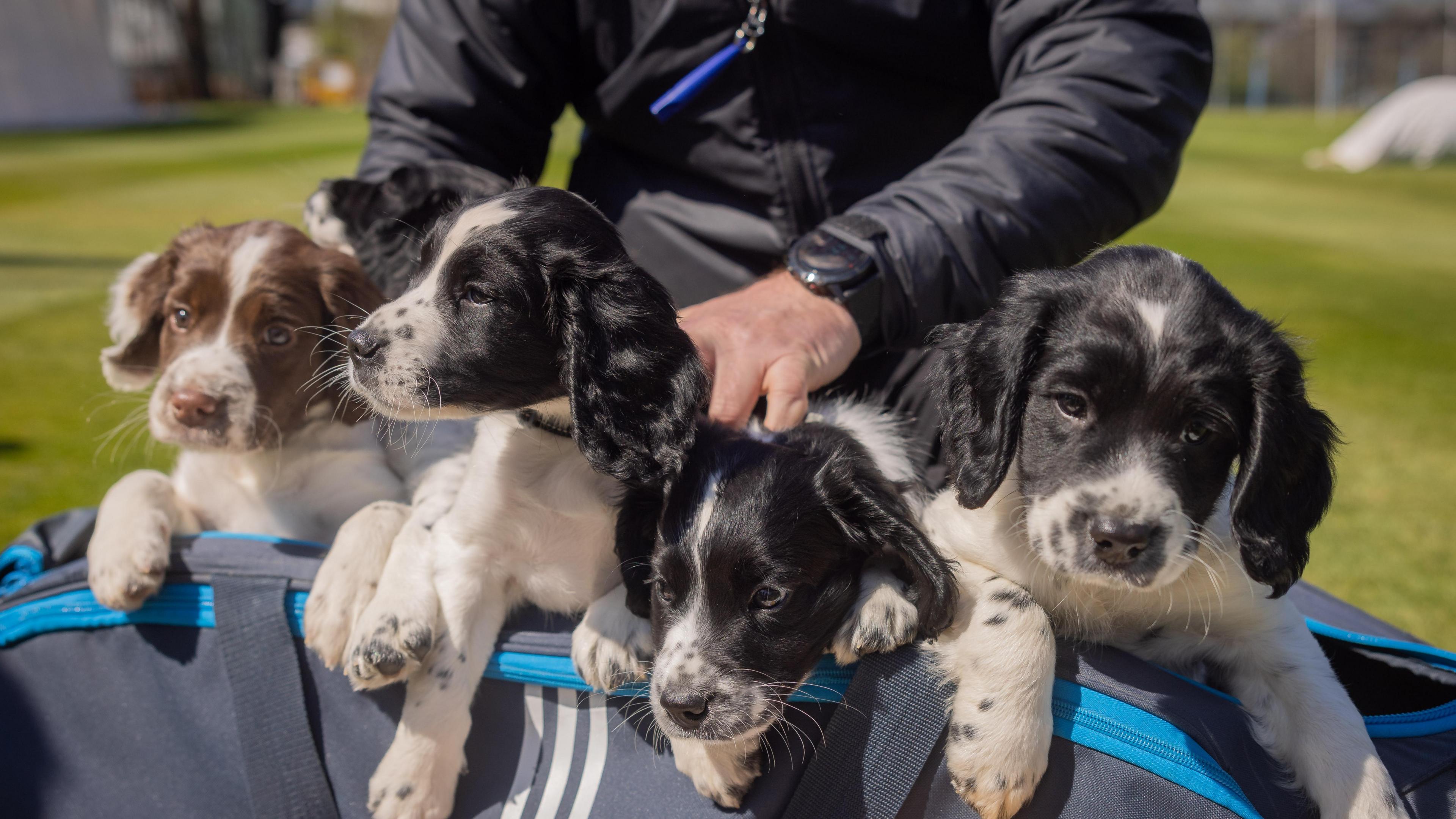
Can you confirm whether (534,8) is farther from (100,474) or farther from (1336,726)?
(100,474)

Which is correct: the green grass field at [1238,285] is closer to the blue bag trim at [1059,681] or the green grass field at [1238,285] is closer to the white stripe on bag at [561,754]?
the blue bag trim at [1059,681]

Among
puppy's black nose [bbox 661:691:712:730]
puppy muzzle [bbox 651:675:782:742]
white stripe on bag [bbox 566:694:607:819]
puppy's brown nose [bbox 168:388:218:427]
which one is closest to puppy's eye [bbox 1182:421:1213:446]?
puppy muzzle [bbox 651:675:782:742]

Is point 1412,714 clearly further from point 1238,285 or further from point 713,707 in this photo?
point 1238,285

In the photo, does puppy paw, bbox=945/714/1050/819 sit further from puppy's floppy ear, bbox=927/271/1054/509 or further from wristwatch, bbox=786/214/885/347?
wristwatch, bbox=786/214/885/347

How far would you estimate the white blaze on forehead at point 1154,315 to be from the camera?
82.1 inches

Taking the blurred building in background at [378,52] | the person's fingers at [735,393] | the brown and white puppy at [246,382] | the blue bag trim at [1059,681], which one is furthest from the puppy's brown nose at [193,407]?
the blurred building in background at [378,52]

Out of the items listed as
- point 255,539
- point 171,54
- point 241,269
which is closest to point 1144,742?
point 255,539

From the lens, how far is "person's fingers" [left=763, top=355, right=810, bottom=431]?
8.52ft

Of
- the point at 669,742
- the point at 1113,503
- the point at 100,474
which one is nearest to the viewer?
the point at 1113,503

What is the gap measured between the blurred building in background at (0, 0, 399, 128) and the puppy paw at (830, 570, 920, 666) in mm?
9191

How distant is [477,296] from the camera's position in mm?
2389

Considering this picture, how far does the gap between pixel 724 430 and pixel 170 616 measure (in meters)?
1.37

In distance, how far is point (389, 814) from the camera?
89.4 inches

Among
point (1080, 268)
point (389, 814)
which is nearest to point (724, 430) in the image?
point (1080, 268)
